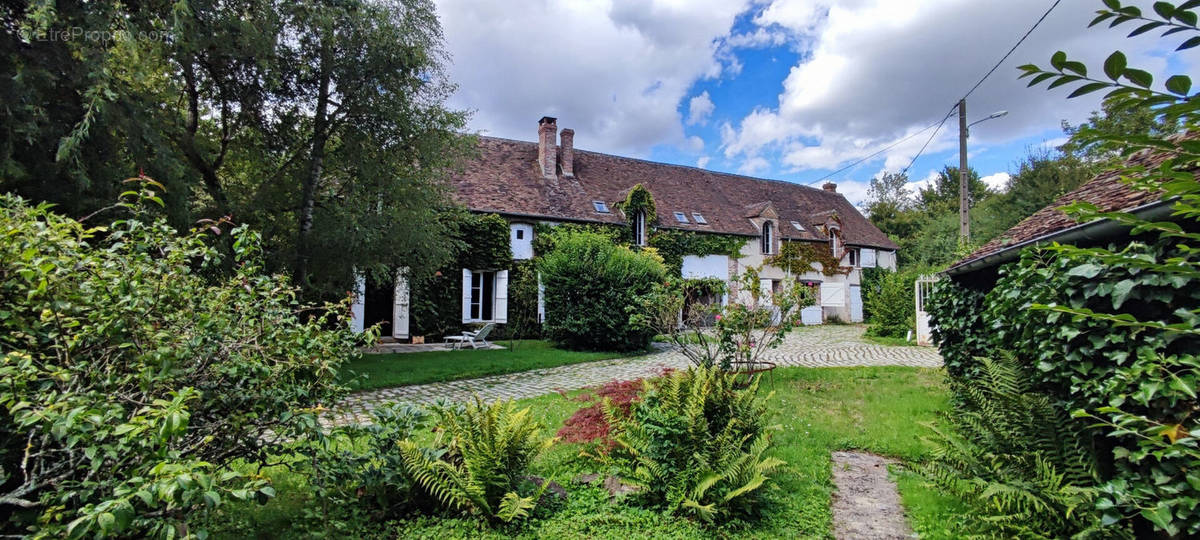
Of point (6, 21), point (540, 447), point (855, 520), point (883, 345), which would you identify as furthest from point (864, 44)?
point (6, 21)

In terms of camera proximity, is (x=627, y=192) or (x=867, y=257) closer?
(x=627, y=192)

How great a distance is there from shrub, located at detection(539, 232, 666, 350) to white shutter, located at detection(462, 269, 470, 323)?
10.5 feet

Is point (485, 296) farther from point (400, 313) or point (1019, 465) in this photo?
point (1019, 465)

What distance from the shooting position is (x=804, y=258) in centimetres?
2327

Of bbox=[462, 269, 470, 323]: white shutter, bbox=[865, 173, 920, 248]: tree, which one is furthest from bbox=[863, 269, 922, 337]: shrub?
bbox=[865, 173, 920, 248]: tree

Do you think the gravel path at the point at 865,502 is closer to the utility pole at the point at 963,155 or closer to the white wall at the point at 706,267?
the utility pole at the point at 963,155

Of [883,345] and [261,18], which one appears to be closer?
[261,18]

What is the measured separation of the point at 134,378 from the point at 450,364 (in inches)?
328

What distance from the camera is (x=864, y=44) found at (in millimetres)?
10086

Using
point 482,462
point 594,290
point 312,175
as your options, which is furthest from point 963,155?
point 312,175

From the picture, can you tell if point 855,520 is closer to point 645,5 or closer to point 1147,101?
point 1147,101

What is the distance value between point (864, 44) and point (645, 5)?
4.55 meters

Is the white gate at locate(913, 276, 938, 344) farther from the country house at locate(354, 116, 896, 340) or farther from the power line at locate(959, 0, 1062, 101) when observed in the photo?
the power line at locate(959, 0, 1062, 101)

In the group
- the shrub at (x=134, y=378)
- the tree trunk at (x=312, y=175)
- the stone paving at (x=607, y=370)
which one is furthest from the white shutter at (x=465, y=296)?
the shrub at (x=134, y=378)
